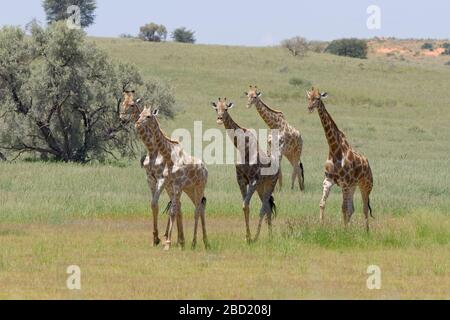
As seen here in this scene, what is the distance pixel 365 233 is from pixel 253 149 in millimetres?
2462

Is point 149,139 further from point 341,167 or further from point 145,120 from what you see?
point 341,167

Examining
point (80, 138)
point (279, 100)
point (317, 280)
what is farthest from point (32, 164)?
point (279, 100)

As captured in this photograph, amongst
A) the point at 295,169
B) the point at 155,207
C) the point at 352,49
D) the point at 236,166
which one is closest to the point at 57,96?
the point at 295,169

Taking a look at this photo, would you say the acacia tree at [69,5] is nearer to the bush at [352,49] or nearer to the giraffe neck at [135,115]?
the bush at [352,49]

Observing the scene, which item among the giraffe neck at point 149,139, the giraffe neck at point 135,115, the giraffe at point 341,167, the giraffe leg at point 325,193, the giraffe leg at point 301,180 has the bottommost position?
the giraffe leg at point 301,180

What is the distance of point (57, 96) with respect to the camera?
32.8 metres

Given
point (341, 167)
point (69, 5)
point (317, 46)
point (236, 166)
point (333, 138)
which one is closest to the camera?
point (236, 166)

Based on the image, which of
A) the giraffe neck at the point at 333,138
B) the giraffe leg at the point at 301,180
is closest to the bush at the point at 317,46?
Result: the giraffe leg at the point at 301,180

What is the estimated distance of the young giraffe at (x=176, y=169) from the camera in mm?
17703

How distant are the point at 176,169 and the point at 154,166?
571 mm

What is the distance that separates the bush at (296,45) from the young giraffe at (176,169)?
63256 mm

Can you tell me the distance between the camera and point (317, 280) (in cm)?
1445

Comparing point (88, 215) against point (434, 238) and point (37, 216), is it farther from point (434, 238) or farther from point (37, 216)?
point (434, 238)

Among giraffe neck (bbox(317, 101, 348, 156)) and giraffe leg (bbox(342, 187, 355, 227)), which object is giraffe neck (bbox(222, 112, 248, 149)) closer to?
giraffe neck (bbox(317, 101, 348, 156))
